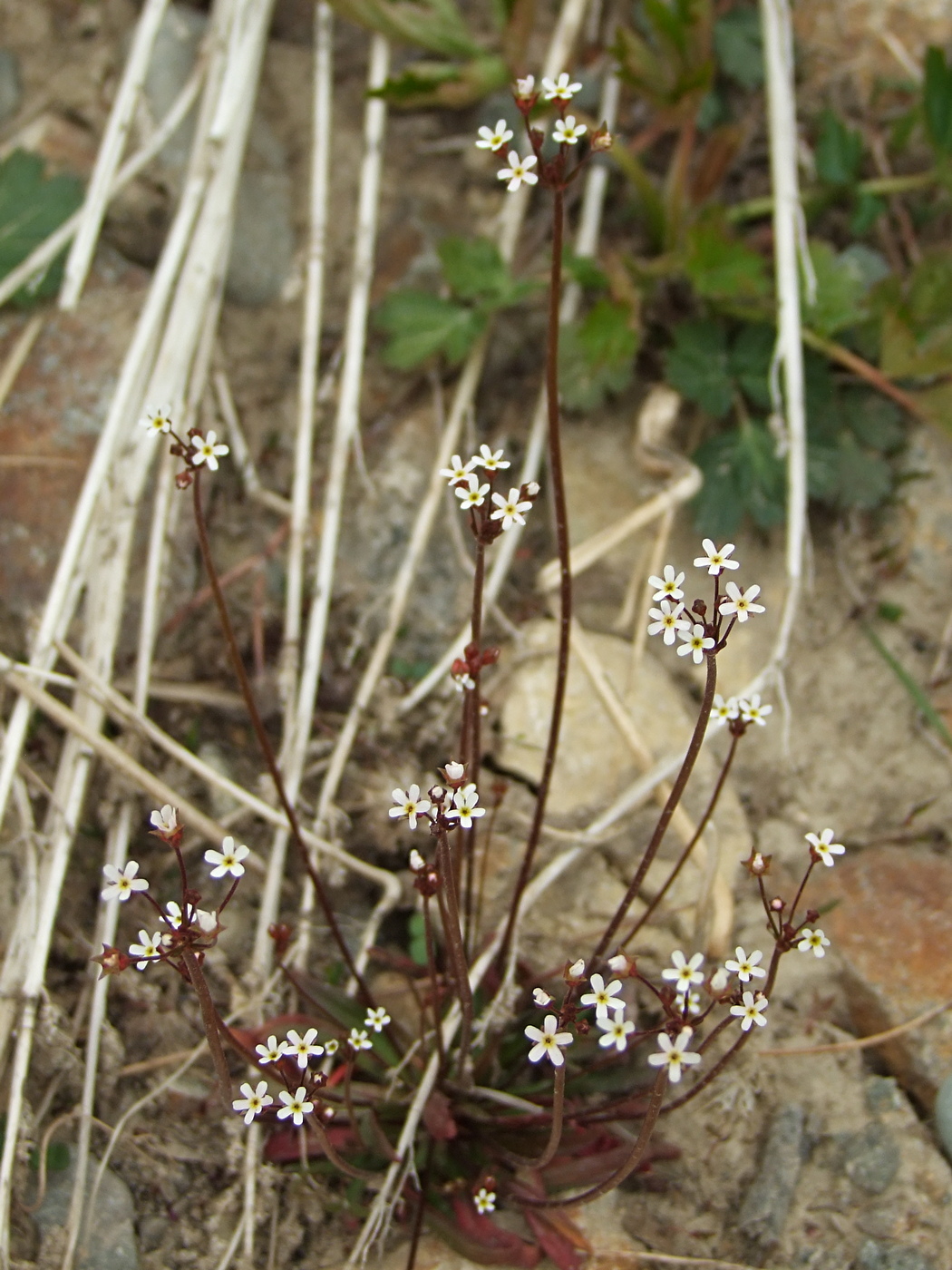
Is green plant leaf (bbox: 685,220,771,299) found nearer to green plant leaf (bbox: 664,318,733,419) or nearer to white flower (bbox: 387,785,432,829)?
green plant leaf (bbox: 664,318,733,419)

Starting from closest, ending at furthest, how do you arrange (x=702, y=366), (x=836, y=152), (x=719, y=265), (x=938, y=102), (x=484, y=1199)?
(x=484, y=1199) → (x=719, y=265) → (x=702, y=366) → (x=938, y=102) → (x=836, y=152)

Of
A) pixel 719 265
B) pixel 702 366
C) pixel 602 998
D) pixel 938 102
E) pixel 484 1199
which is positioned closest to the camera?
pixel 602 998

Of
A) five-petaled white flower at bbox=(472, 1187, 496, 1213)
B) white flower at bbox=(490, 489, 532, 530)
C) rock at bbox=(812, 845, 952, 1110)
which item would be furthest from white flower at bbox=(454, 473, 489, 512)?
rock at bbox=(812, 845, 952, 1110)

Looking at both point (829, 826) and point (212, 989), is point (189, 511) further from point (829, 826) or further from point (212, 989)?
point (829, 826)

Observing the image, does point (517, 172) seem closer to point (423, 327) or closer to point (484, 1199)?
point (423, 327)

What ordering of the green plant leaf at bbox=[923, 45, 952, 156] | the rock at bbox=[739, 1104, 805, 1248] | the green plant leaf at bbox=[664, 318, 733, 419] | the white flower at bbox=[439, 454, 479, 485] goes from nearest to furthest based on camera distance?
the white flower at bbox=[439, 454, 479, 485] < the rock at bbox=[739, 1104, 805, 1248] < the green plant leaf at bbox=[664, 318, 733, 419] < the green plant leaf at bbox=[923, 45, 952, 156]

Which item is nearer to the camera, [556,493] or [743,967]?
[743,967]

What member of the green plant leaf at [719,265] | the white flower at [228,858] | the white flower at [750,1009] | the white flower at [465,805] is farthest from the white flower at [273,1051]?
the green plant leaf at [719,265]

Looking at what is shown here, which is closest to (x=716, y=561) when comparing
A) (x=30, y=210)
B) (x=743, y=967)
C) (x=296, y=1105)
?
(x=743, y=967)

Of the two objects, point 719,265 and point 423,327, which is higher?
point 719,265
